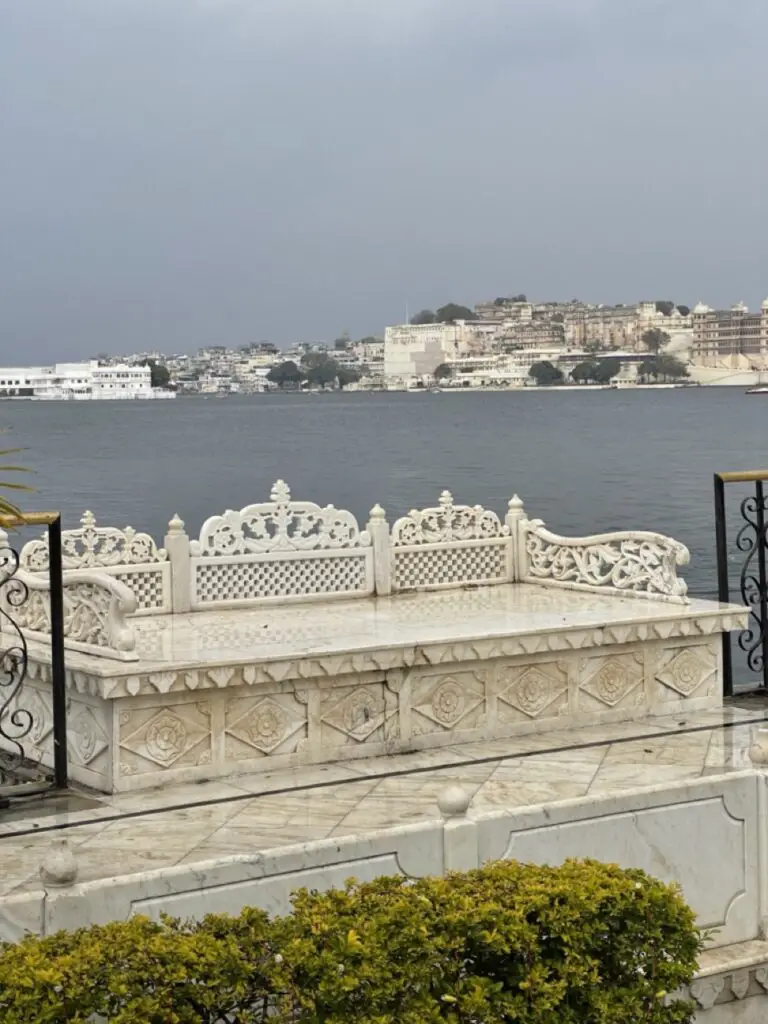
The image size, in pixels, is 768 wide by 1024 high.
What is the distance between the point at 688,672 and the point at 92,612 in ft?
12.6

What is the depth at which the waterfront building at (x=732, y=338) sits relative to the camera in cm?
12912

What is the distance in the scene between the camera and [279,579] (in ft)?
37.1

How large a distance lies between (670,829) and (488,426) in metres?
87.5

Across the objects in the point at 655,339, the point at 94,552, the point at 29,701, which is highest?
the point at 655,339

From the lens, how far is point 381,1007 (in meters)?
4.52

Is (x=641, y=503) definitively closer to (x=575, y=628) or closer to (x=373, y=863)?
(x=575, y=628)

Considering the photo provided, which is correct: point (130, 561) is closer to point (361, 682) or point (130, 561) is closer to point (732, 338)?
point (361, 682)

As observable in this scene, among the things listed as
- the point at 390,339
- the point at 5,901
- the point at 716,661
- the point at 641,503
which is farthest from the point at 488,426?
the point at 5,901

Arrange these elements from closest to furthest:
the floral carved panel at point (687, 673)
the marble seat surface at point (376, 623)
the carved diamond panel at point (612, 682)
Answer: the marble seat surface at point (376, 623) < the carved diamond panel at point (612, 682) < the floral carved panel at point (687, 673)

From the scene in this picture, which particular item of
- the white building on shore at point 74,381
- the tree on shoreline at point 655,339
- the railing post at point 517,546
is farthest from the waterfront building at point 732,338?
the railing post at point 517,546

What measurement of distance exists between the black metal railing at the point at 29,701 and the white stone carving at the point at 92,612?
147 mm

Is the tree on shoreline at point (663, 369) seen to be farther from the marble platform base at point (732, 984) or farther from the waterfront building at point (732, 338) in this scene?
the marble platform base at point (732, 984)

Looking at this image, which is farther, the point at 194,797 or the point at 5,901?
the point at 194,797

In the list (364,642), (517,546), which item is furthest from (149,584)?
(517,546)
